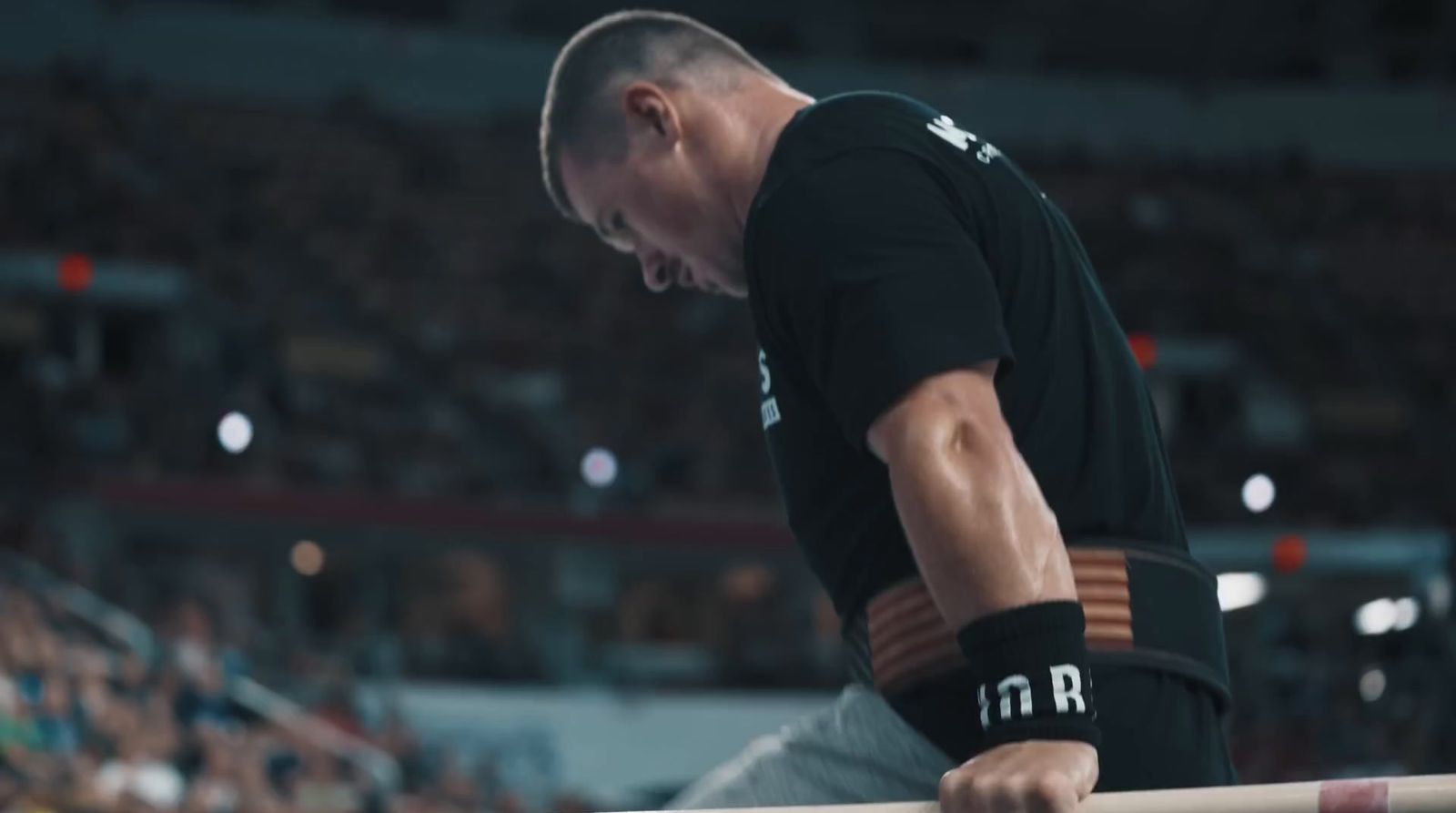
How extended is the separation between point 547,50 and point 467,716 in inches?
454

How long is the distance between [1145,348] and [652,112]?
18.4 metres

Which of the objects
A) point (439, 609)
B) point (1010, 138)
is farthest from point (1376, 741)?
point (1010, 138)

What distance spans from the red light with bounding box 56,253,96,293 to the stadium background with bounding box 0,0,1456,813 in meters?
0.03

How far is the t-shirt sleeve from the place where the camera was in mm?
2117

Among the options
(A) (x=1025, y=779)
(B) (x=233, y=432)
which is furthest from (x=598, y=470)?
(A) (x=1025, y=779)

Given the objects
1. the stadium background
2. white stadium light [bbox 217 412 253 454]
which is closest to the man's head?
the stadium background

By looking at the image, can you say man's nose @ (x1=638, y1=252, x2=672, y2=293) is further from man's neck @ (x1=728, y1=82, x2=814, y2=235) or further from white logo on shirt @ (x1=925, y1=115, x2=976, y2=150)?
white logo on shirt @ (x1=925, y1=115, x2=976, y2=150)

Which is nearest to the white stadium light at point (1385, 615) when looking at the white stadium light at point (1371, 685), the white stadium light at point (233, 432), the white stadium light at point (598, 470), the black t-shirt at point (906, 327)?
the white stadium light at point (1371, 685)

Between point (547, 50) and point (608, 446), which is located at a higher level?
point (547, 50)

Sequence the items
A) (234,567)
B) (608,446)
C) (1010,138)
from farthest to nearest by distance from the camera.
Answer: (1010,138) → (608,446) → (234,567)

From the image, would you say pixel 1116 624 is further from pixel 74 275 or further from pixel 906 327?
pixel 74 275

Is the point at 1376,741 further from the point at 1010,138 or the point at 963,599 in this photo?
the point at 963,599

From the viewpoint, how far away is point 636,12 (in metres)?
2.74

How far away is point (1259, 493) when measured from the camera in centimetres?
2153
